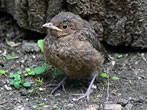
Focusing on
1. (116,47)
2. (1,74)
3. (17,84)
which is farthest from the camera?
(116,47)

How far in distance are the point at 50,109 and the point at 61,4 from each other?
74.5 inches

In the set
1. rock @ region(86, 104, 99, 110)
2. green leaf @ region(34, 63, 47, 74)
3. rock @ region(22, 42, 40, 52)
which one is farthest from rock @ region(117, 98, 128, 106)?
rock @ region(22, 42, 40, 52)

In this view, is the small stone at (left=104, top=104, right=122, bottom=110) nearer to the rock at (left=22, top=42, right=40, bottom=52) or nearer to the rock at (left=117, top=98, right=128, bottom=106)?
the rock at (left=117, top=98, right=128, bottom=106)

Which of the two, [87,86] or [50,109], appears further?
[87,86]

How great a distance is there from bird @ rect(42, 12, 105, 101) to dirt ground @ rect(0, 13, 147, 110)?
0.95 ft

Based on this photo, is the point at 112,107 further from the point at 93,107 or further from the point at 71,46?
the point at 71,46

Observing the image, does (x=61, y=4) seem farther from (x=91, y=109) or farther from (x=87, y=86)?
(x=91, y=109)

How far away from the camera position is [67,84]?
4574 millimetres

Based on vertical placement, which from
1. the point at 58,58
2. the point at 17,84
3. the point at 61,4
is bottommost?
the point at 17,84

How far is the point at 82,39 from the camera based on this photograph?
409cm

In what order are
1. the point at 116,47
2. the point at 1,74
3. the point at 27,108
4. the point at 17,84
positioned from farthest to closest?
the point at 116,47 < the point at 1,74 < the point at 17,84 < the point at 27,108

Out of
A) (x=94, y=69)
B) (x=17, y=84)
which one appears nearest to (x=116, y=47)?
(x=94, y=69)

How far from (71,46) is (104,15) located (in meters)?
1.31

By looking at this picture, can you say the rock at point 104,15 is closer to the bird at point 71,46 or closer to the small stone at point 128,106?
the bird at point 71,46
